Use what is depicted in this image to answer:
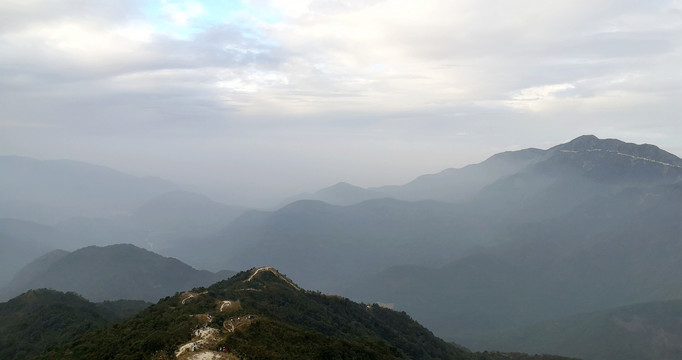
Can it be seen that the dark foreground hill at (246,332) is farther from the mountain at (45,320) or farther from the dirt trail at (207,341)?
the mountain at (45,320)

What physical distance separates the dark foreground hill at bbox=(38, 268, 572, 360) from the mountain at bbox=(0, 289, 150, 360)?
3522cm

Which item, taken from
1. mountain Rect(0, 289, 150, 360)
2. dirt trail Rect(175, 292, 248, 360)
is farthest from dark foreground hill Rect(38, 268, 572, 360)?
mountain Rect(0, 289, 150, 360)

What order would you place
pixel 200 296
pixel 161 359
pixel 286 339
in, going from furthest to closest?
1. pixel 200 296
2. pixel 286 339
3. pixel 161 359

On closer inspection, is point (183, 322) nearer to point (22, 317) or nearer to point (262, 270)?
point (262, 270)

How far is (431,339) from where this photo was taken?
14262 cm

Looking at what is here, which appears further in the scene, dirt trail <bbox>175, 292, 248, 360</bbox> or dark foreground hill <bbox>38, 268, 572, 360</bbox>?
dark foreground hill <bbox>38, 268, 572, 360</bbox>

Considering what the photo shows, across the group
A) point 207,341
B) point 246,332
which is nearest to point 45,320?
point 246,332

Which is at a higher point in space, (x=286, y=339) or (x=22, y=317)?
(x=286, y=339)

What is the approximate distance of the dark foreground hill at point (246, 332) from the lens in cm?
5691

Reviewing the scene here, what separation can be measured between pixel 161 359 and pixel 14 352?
8901 centimetres

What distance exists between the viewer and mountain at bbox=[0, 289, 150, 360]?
11038cm

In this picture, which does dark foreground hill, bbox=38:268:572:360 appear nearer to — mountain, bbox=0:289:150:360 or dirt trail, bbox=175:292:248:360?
dirt trail, bbox=175:292:248:360

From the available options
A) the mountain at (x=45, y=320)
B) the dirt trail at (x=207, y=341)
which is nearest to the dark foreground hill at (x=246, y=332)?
the dirt trail at (x=207, y=341)

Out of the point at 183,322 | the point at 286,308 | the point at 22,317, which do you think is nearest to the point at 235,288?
the point at 286,308
